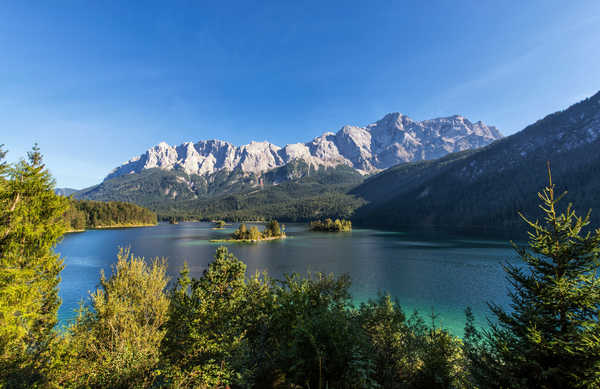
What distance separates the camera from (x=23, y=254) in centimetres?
1684

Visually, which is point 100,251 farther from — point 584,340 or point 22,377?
point 584,340

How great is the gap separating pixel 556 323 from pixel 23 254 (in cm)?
2789

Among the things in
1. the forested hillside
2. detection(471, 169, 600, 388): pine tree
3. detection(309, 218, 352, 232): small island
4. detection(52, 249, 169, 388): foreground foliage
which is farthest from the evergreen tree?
detection(309, 218, 352, 232): small island

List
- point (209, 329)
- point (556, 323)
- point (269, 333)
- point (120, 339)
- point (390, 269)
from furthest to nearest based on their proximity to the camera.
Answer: point (390, 269), point (269, 333), point (209, 329), point (120, 339), point (556, 323)

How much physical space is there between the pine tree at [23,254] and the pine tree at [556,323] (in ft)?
72.7

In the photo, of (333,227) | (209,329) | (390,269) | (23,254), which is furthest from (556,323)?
(333,227)

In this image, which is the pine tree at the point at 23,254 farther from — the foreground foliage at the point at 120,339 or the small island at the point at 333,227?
the small island at the point at 333,227

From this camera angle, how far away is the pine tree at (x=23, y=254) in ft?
46.6

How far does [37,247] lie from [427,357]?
24977 millimetres

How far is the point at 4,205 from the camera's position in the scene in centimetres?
1609

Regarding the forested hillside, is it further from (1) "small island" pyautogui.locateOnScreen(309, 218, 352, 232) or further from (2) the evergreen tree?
(1) "small island" pyautogui.locateOnScreen(309, 218, 352, 232)

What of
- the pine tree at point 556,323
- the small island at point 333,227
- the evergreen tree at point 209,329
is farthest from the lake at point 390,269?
the small island at point 333,227

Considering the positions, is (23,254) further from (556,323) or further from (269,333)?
(556,323)

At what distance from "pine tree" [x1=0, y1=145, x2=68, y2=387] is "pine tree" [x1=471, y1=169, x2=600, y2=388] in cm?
2216
